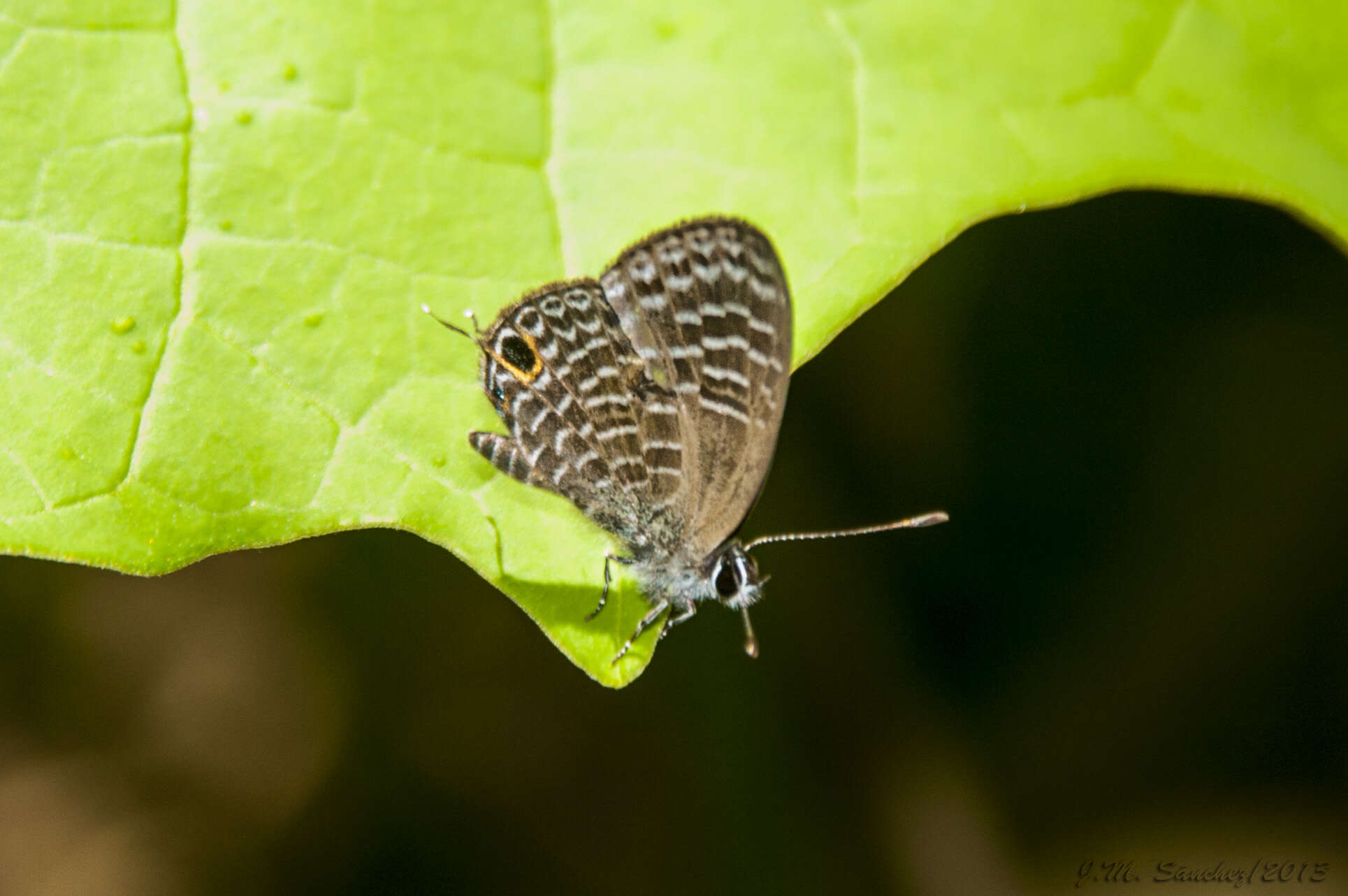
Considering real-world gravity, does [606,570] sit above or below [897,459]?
above

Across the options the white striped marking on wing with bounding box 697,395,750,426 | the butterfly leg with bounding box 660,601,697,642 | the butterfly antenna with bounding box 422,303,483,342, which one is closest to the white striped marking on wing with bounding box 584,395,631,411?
the white striped marking on wing with bounding box 697,395,750,426

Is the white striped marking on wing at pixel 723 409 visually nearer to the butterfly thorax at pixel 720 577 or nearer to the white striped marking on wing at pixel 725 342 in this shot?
the white striped marking on wing at pixel 725 342

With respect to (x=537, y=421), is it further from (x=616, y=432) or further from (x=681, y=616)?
(x=681, y=616)

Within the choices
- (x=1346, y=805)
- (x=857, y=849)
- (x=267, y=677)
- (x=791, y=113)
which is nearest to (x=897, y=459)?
(x=857, y=849)

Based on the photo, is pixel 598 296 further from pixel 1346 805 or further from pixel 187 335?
pixel 1346 805

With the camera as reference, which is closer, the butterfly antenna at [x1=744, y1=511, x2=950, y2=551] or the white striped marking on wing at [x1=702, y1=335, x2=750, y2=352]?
the white striped marking on wing at [x1=702, y1=335, x2=750, y2=352]

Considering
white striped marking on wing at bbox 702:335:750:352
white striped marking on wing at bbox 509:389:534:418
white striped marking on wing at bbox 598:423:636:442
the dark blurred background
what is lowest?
the dark blurred background

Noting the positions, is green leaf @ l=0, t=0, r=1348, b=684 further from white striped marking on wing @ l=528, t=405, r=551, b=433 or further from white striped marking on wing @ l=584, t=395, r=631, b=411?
white striped marking on wing @ l=584, t=395, r=631, b=411
